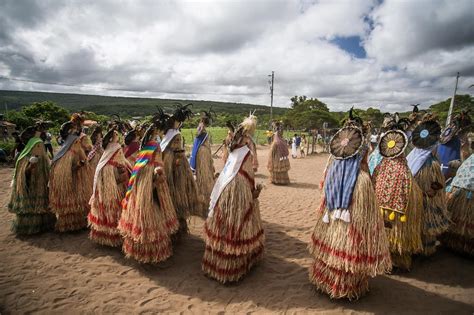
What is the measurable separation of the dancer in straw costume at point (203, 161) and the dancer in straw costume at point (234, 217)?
5.99 ft

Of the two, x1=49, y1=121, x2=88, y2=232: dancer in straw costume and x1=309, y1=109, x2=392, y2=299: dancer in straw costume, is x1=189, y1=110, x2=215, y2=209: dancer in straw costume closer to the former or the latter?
x1=49, y1=121, x2=88, y2=232: dancer in straw costume

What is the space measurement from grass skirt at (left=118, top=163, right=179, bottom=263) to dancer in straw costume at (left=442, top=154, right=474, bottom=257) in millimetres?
4970

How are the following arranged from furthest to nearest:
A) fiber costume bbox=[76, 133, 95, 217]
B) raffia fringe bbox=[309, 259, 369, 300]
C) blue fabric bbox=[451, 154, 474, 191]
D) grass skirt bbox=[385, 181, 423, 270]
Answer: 1. fiber costume bbox=[76, 133, 95, 217]
2. blue fabric bbox=[451, 154, 474, 191]
3. grass skirt bbox=[385, 181, 423, 270]
4. raffia fringe bbox=[309, 259, 369, 300]

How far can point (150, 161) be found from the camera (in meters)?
4.09

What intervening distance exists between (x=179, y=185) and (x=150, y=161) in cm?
87

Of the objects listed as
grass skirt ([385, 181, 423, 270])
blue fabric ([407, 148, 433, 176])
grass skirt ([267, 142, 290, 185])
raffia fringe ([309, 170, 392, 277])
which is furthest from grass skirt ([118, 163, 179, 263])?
grass skirt ([267, 142, 290, 185])

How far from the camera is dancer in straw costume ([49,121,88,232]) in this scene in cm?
511

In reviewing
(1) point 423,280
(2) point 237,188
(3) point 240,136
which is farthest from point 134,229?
(1) point 423,280

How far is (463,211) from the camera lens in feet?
14.4

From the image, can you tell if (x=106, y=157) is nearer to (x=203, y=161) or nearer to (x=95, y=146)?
(x=95, y=146)

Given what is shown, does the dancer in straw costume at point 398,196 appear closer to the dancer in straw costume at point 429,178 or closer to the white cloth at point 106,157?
the dancer in straw costume at point 429,178

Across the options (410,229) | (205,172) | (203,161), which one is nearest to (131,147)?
(203,161)

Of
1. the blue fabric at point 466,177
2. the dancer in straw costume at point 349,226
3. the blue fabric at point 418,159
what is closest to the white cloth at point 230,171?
the dancer in straw costume at point 349,226

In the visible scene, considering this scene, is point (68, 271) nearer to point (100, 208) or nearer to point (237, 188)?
point (100, 208)
